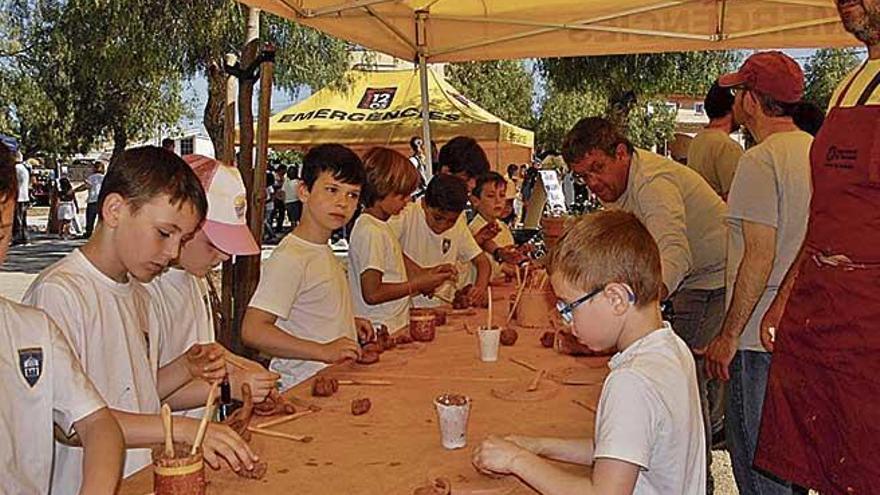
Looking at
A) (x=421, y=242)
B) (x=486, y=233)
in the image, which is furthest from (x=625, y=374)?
(x=486, y=233)

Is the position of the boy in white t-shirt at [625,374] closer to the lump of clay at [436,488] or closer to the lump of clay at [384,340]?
the lump of clay at [436,488]

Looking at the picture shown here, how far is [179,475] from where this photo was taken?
5.78 feet

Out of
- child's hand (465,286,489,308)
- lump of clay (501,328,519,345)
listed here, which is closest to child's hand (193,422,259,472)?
lump of clay (501,328,519,345)

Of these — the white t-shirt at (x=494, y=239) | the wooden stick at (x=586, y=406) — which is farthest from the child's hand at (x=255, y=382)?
the white t-shirt at (x=494, y=239)

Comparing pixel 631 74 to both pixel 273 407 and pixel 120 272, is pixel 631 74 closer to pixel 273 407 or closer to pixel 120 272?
pixel 273 407

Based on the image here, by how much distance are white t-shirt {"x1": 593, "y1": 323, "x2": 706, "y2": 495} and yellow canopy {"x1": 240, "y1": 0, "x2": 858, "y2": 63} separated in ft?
16.4

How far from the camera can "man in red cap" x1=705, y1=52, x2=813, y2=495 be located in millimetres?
3531

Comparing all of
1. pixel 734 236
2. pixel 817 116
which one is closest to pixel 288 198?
pixel 817 116

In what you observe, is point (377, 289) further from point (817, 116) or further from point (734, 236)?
point (817, 116)

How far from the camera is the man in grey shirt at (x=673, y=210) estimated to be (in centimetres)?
450

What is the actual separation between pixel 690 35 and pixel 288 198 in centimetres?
1551

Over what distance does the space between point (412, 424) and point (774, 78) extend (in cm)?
205

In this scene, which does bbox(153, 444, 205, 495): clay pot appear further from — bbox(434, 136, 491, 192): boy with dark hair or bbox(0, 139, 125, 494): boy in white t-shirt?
bbox(434, 136, 491, 192): boy with dark hair

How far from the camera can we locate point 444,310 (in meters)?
4.64
